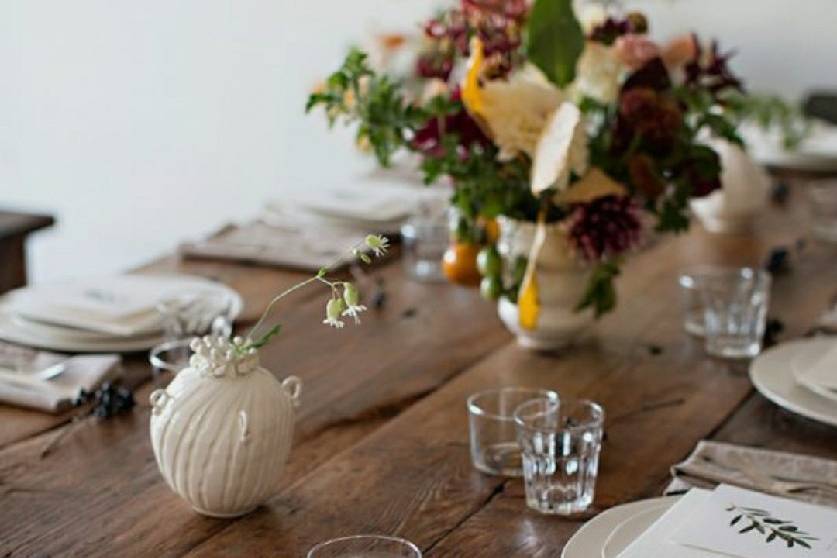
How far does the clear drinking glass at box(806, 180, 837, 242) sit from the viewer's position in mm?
2623

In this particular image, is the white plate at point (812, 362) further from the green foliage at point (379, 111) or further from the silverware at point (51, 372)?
the silverware at point (51, 372)

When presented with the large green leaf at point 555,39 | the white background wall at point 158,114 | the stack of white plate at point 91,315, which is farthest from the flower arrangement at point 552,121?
the white background wall at point 158,114

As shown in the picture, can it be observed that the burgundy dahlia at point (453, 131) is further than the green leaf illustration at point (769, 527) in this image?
Yes

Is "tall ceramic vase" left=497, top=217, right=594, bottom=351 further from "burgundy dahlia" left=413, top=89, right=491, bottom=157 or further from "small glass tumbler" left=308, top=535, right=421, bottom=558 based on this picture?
"small glass tumbler" left=308, top=535, right=421, bottom=558

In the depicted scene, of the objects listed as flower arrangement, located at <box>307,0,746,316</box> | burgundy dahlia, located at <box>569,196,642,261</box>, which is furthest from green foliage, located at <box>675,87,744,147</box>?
burgundy dahlia, located at <box>569,196,642,261</box>

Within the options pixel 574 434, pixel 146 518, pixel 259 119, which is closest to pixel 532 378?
pixel 574 434

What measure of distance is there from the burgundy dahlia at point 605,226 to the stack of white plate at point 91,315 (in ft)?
1.64

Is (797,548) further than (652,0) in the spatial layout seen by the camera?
No

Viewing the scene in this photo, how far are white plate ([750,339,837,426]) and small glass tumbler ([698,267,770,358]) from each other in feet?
0.15

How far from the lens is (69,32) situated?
4.67 m

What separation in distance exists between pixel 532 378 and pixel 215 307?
45 cm

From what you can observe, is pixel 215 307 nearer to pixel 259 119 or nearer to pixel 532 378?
pixel 532 378

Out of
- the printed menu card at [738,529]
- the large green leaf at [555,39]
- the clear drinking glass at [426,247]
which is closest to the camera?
the printed menu card at [738,529]

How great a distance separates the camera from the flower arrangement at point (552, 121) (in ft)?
5.69
